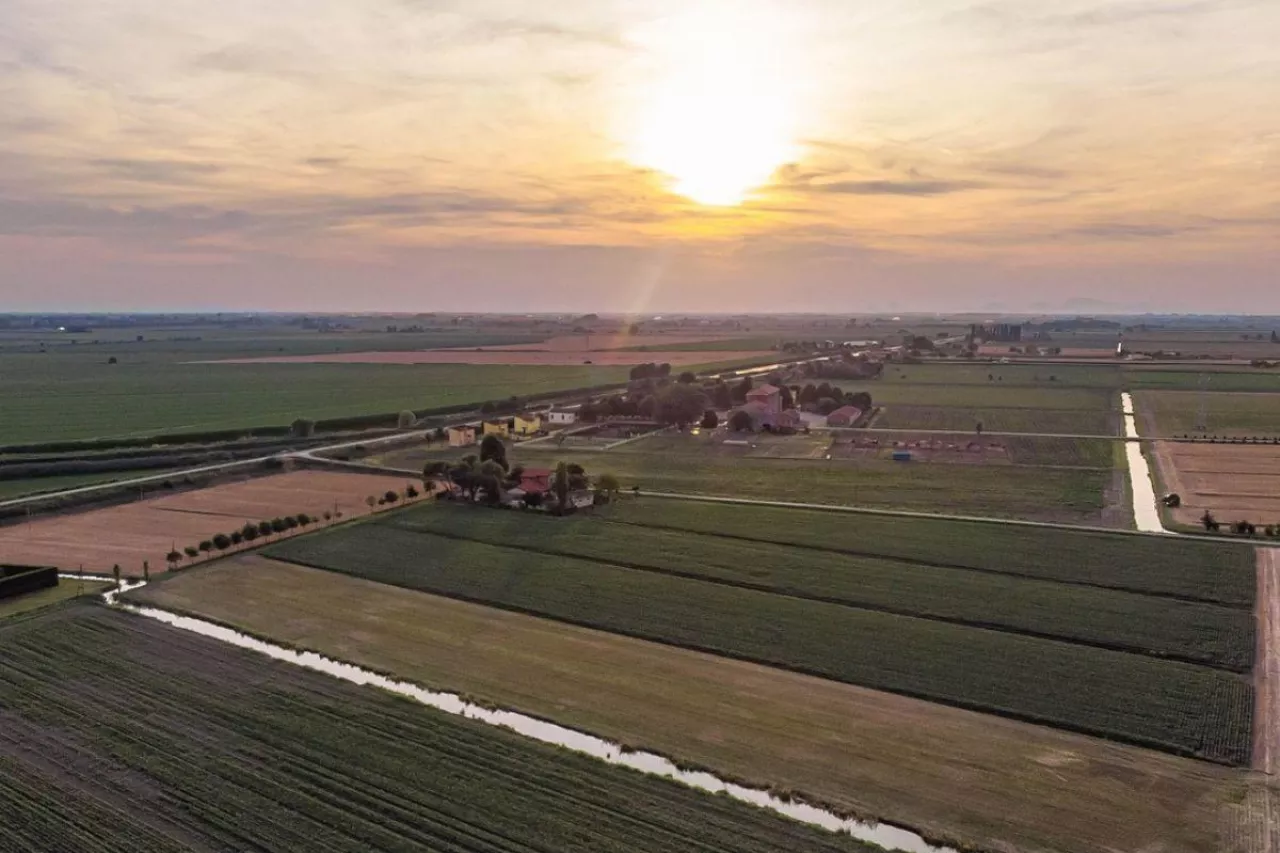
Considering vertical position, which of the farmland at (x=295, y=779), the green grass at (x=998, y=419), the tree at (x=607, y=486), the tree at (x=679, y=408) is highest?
the tree at (x=679, y=408)

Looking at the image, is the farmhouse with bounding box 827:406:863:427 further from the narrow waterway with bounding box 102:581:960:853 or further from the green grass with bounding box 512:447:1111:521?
the narrow waterway with bounding box 102:581:960:853

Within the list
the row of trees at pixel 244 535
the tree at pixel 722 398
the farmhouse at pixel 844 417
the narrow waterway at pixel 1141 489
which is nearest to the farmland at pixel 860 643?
the row of trees at pixel 244 535

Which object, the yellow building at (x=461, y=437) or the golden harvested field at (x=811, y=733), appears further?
the yellow building at (x=461, y=437)

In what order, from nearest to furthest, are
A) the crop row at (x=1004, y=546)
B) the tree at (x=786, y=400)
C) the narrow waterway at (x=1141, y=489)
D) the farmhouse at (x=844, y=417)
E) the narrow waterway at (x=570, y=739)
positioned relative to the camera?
the narrow waterway at (x=570, y=739), the crop row at (x=1004, y=546), the narrow waterway at (x=1141, y=489), the farmhouse at (x=844, y=417), the tree at (x=786, y=400)

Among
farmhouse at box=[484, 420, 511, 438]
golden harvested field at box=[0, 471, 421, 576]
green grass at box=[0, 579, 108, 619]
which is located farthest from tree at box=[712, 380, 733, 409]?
green grass at box=[0, 579, 108, 619]

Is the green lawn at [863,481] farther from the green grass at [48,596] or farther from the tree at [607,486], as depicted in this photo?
the green grass at [48,596]

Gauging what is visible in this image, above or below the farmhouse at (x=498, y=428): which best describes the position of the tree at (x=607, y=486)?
below

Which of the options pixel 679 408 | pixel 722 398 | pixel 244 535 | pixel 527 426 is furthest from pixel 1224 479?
pixel 244 535
